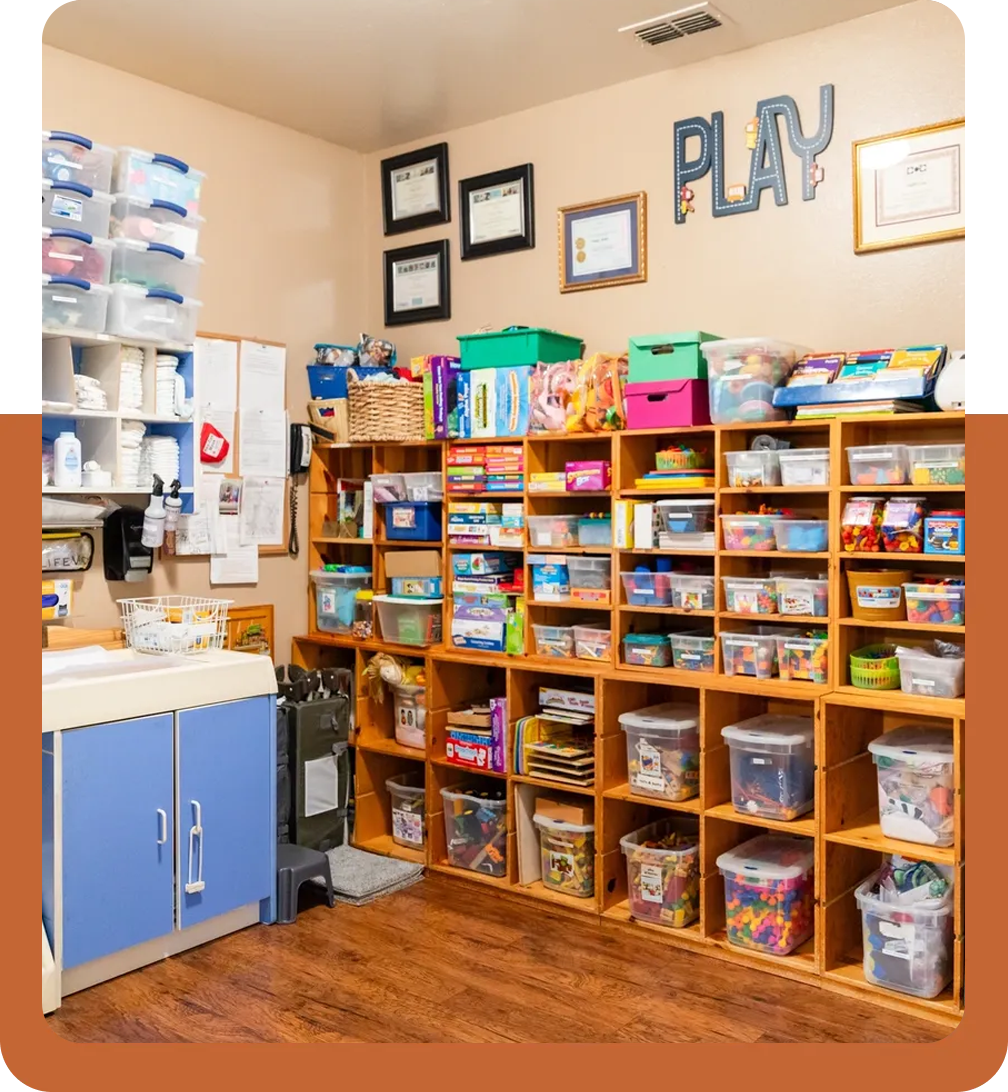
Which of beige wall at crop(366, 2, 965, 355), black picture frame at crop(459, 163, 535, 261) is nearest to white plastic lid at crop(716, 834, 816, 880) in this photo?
beige wall at crop(366, 2, 965, 355)

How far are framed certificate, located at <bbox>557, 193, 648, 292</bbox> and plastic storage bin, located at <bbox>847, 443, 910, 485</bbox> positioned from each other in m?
1.22

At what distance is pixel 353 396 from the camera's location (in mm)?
4672

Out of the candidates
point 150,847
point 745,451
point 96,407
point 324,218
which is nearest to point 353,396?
point 324,218

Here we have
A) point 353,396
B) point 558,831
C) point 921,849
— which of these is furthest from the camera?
point 353,396

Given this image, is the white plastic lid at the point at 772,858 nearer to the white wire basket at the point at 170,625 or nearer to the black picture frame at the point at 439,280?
the white wire basket at the point at 170,625

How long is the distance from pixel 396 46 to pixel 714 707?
250 cm

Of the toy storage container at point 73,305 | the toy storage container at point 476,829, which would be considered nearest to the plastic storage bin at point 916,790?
the toy storage container at point 476,829

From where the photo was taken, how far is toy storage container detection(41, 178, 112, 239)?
3.47 m

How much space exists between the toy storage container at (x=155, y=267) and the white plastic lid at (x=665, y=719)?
6.89ft

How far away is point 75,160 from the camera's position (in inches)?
139

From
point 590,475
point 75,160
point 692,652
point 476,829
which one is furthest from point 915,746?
point 75,160

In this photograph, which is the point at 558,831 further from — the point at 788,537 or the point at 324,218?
the point at 324,218

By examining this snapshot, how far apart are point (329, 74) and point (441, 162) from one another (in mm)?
699
